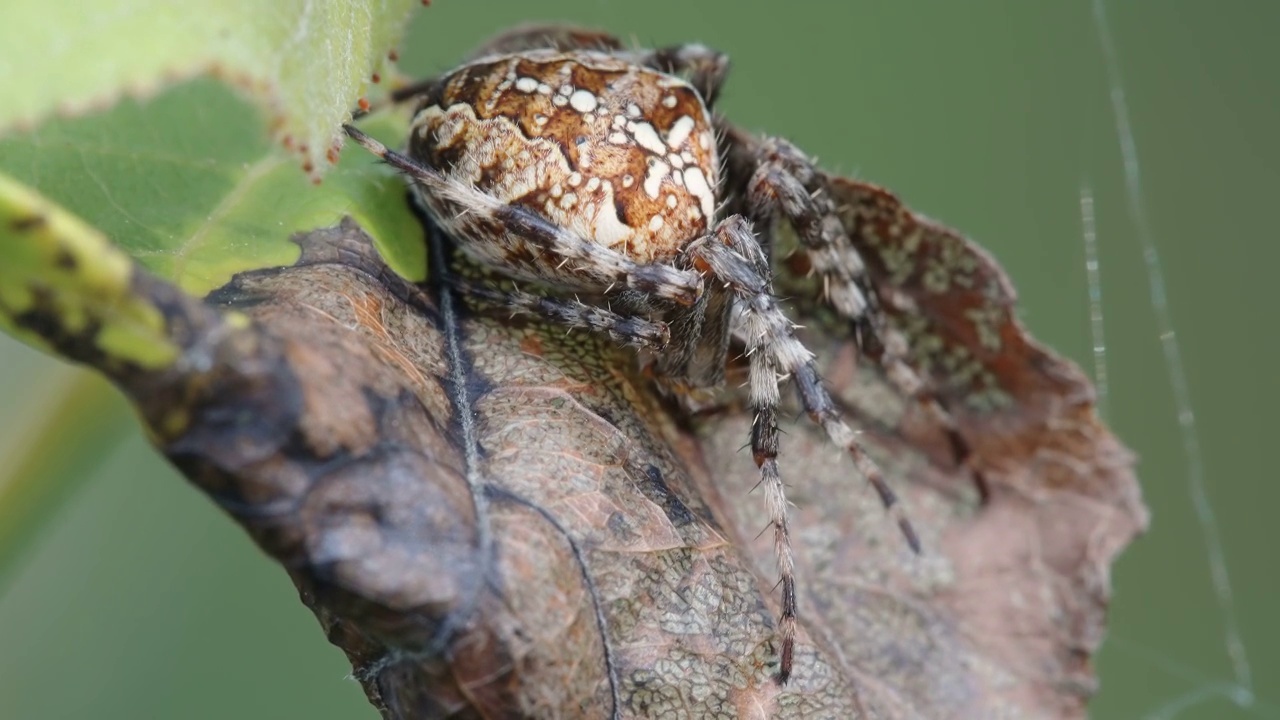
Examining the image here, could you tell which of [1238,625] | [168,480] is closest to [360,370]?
[168,480]

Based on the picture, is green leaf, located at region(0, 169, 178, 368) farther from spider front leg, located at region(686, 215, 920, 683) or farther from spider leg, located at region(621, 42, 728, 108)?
spider leg, located at region(621, 42, 728, 108)

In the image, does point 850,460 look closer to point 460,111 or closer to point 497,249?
point 497,249

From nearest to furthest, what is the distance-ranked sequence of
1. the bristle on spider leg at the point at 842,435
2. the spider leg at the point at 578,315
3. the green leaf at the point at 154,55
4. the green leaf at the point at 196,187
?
1. the green leaf at the point at 154,55
2. the green leaf at the point at 196,187
3. the spider leg at the point at 578,315
4. the bristle on spider leg at the point at 842,435

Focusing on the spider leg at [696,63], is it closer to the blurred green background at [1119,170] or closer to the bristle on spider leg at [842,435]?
the bristle on spider leg at [842,435]

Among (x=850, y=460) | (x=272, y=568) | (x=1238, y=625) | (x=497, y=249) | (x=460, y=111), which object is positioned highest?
(x=460, y=111)

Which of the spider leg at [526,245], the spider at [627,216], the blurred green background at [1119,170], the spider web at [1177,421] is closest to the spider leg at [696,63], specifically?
the spider at [627,216]

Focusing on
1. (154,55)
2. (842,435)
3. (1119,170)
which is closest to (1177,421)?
(1119,170)

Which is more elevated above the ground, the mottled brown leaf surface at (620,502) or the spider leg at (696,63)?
the spider leg at (696,63)
